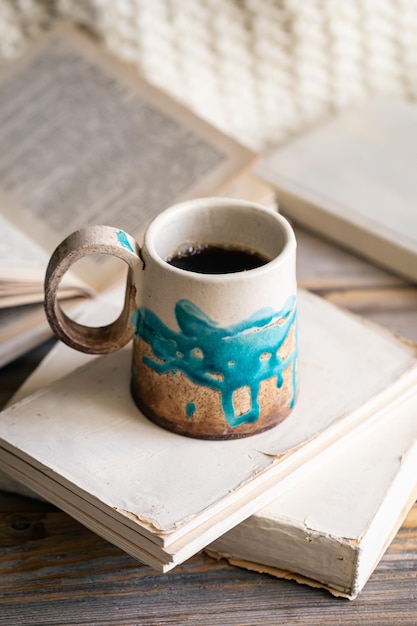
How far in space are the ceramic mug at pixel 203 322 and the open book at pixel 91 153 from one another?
0.62ft

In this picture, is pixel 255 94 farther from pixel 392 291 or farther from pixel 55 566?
pixel 55 566

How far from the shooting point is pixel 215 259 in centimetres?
61

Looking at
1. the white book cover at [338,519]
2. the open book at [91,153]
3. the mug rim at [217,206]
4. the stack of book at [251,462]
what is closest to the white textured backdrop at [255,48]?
the open book at [91,153]

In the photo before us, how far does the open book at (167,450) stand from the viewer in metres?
0.54

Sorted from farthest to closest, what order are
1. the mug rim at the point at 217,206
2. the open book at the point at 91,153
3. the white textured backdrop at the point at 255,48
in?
1. the white textured backdrop at the point at 255,48
2. the open book at the point at 91,153
3. the mug rim at the point at 217,206

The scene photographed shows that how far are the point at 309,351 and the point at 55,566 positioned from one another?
26cm

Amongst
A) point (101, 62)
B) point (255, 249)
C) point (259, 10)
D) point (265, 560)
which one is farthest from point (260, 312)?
point (259, 10)

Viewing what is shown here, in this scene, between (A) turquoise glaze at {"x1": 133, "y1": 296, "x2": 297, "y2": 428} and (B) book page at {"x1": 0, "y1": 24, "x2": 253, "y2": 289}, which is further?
(B) book page at {"x1": 0, "y1": 24, "x2": 253, "y2": 289}

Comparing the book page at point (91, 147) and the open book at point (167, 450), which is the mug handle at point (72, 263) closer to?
the open book at point (167, 450)

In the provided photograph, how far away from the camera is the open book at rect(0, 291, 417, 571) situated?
0.54 m

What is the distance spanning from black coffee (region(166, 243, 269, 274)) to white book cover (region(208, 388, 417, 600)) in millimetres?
150

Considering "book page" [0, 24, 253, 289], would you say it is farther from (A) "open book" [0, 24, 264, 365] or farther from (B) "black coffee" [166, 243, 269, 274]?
(B) "black coffee" [166, 243, 269, 274]

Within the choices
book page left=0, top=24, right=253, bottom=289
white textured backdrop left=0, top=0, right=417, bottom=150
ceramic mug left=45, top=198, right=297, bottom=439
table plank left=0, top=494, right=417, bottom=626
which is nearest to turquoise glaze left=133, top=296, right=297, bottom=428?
ceramic mug left=45, top=198, right=297, bottom=439

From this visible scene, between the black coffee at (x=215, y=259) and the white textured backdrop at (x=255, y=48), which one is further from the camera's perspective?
the white textured backdrop at (x=255, y=48)
